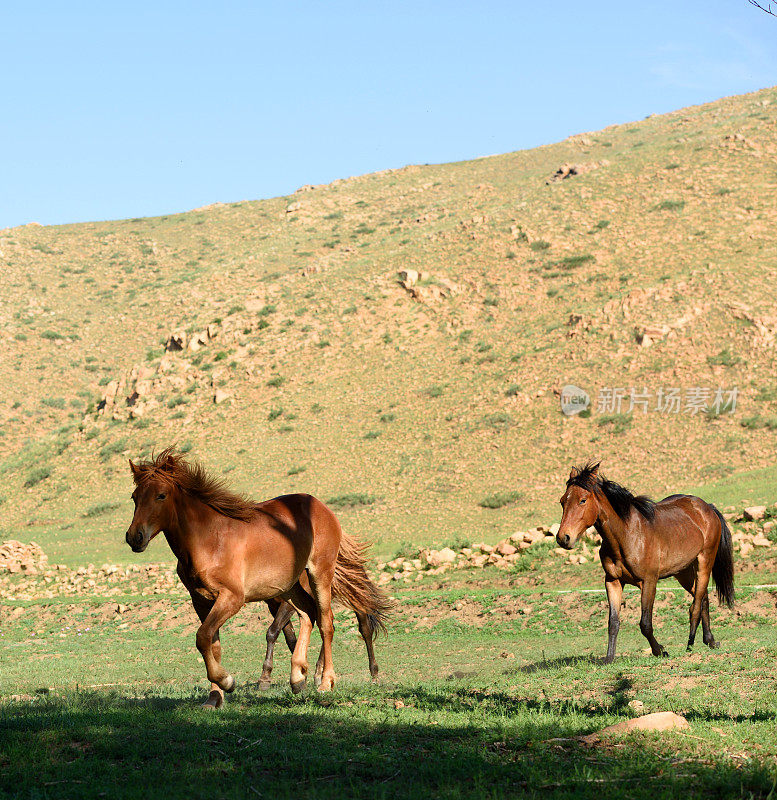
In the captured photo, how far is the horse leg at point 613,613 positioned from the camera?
10250 millimetres

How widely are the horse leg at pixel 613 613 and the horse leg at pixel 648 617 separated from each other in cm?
30

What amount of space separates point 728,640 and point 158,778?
9.17 meters

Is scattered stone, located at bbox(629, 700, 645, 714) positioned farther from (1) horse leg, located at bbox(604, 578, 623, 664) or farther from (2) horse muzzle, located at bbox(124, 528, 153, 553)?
(2) horse muzzle, located at bbox(124, 528, 153, 553)

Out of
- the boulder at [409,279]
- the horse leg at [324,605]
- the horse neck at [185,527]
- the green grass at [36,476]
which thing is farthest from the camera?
the boulder at [409,279]

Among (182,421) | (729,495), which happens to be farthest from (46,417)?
(729,495)

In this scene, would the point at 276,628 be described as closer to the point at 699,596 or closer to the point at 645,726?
the point at 699,596

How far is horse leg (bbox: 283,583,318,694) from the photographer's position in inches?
360

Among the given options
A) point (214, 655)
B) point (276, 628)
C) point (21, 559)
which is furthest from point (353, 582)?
point (21, 559)

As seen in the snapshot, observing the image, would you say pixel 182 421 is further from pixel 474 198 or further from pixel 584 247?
pixel 474 198

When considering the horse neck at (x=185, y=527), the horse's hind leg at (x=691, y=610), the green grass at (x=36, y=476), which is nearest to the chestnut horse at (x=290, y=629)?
the horse neck at (x=185, y=527)

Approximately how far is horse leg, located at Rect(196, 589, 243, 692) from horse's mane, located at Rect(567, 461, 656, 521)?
4.45m

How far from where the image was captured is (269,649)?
37.1 feet

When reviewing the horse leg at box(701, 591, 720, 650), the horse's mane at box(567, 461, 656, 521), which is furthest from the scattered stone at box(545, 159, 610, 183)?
the horse's mane at box(567, 461, 656, 521)

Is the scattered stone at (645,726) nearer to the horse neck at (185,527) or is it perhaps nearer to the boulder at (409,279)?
the horse neck at (185,527)
